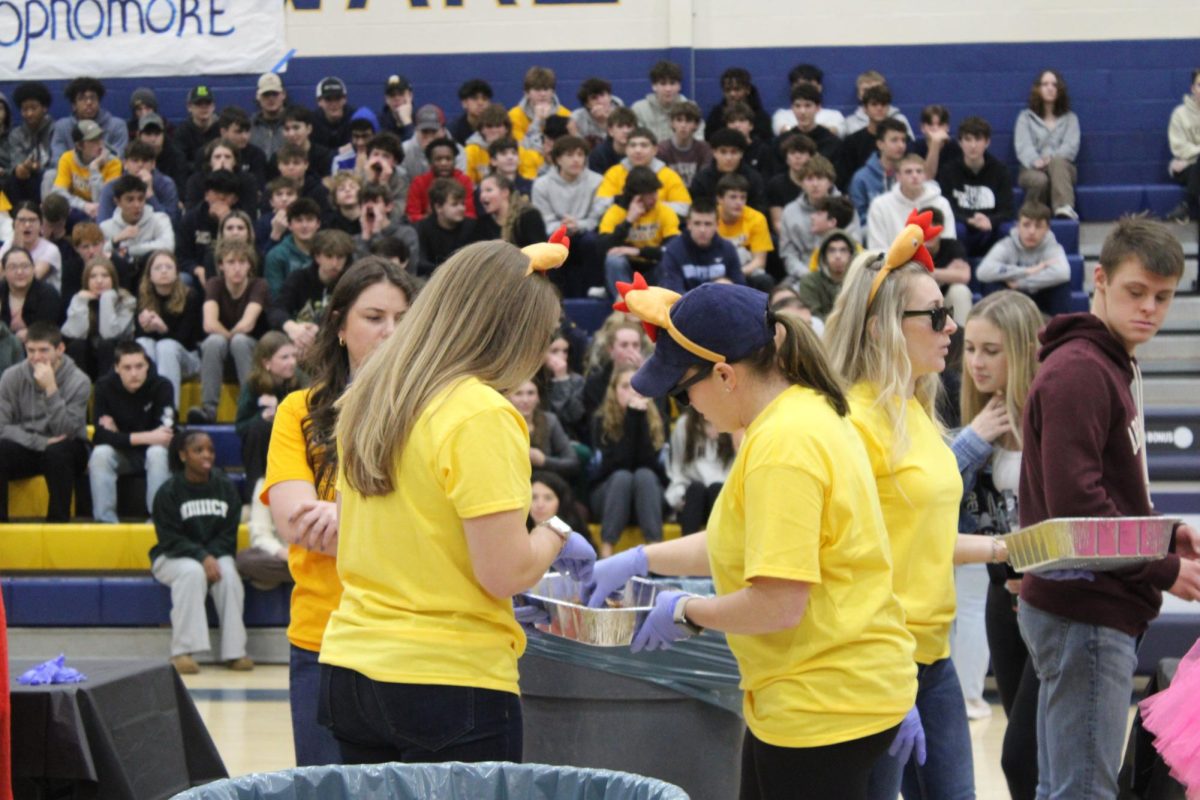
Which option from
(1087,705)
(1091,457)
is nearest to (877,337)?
(1091,457)

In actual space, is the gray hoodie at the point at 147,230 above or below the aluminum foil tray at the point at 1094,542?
above

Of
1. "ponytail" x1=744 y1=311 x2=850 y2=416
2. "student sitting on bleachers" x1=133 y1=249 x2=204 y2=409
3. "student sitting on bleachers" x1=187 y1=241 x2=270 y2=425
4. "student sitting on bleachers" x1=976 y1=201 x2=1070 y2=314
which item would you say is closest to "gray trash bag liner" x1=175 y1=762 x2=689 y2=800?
"ponytail" x1=744 y1=311 x2=850 y2=416

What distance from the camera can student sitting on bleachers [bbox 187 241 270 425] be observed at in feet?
28.7

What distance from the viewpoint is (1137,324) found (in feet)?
10.4

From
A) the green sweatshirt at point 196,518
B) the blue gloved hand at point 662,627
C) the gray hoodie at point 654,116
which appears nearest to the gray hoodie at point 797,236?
the gray hoodie at point 654,116

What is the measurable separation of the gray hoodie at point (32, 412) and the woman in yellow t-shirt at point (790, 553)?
20.6 ft

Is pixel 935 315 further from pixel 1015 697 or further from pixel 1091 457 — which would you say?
pixel 1015 697

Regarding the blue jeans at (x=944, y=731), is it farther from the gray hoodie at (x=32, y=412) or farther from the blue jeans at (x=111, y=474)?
the gray hoodie at (x=32, y=412)

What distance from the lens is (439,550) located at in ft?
7.97

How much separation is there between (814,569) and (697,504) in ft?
16.1

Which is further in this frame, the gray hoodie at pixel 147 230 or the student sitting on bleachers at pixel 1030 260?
the gray hoodie at pixel 147 230

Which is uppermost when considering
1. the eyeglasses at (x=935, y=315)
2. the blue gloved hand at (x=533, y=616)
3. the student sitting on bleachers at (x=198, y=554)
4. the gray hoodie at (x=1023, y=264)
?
the gray hoodie at (x=1023, y=264)

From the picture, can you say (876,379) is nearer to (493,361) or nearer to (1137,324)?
(1137,324)

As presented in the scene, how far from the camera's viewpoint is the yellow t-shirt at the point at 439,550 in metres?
2.37
